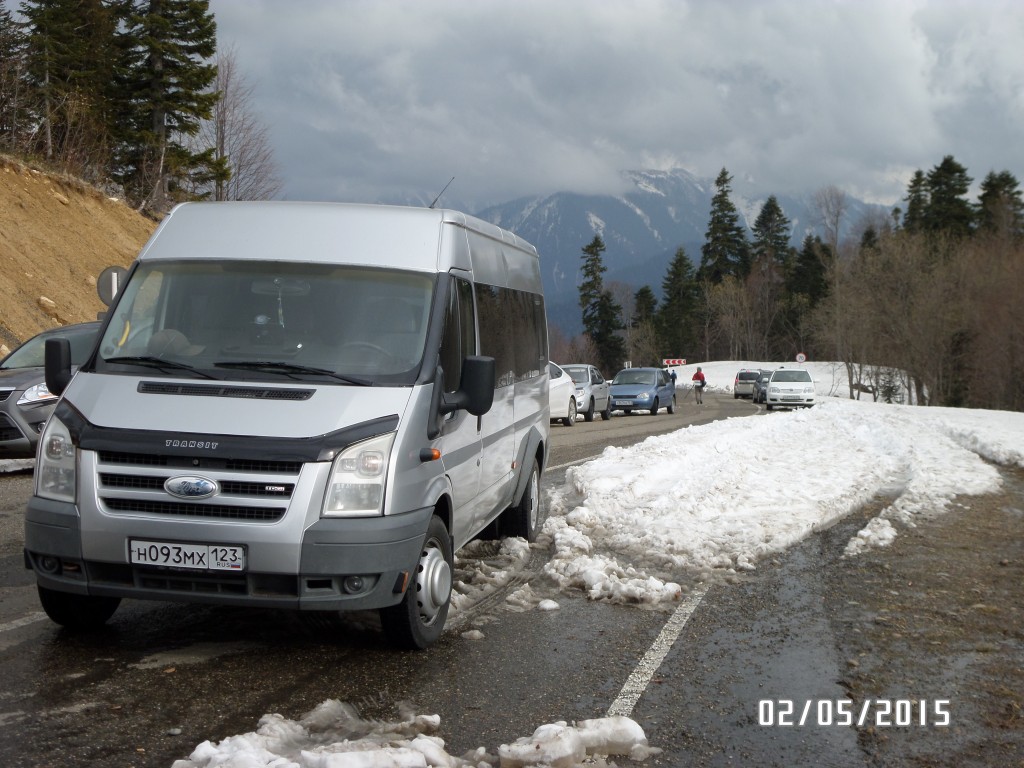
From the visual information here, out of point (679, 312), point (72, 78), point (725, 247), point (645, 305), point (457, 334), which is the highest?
A: point (725, 247)

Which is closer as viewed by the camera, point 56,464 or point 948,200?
point 56,464

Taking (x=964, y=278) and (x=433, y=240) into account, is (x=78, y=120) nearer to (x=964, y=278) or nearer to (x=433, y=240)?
(x=433, y=240)

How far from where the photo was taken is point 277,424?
488cm

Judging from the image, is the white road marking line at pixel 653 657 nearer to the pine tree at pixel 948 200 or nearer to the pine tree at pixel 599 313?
the pine tree at pixel 948 200

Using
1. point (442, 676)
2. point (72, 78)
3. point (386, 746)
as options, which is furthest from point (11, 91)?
point (386, 746)

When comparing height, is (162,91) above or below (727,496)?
above

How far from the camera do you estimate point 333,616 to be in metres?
6.12

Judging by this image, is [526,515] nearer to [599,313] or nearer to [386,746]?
[386,746]

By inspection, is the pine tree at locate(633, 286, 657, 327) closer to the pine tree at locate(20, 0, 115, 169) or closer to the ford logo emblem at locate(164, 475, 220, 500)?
the pine tree at locate(20, 0, 115, 169)

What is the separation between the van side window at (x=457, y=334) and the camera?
5730mm

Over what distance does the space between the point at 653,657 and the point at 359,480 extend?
6.31 feet

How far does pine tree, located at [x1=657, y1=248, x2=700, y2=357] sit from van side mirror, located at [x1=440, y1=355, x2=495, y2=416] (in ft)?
403

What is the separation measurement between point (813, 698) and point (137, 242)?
3246 centimetres
